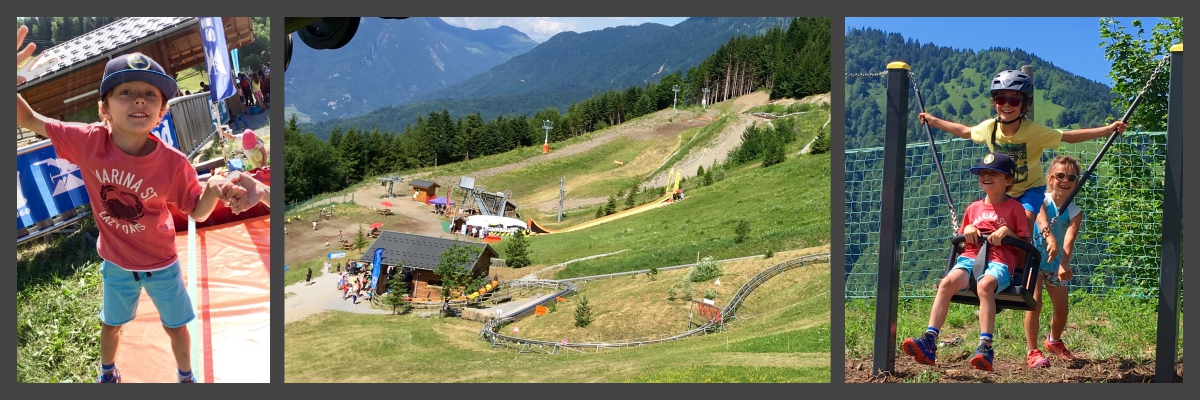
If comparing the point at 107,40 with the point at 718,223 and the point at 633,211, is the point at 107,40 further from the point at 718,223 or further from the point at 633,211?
the point at 718,223

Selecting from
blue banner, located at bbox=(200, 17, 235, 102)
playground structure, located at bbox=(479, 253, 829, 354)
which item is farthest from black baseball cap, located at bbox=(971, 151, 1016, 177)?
blue banner, located at bbox=(200, 17, 235, 102)

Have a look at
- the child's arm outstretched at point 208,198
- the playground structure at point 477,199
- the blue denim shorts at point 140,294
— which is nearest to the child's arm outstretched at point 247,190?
the child's arm outstretched at point 208,198

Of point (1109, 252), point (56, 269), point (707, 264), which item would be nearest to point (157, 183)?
point (56, 269)

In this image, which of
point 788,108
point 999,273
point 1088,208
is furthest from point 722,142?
point 999,273

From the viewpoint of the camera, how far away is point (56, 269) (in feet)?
25.7

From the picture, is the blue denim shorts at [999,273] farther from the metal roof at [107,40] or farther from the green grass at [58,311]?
the green grass at [58,311]

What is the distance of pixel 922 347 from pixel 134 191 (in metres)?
5.35

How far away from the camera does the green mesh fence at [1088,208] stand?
8.16 meters

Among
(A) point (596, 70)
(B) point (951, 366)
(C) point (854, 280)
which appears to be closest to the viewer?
(B) point (951, 366)

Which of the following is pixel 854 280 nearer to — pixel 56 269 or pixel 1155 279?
pixel 1155 279

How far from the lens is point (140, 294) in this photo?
25.3 feet

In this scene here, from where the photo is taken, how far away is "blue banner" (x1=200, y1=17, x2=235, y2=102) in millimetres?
7898

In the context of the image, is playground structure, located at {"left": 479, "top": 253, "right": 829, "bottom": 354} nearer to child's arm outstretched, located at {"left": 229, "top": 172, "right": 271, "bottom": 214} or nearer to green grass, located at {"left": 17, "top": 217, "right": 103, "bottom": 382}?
child's arm outstretched, located at {"left": 229, "top": 172, "right": 271, "bottom": 214}

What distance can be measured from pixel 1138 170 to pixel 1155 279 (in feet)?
2.76
